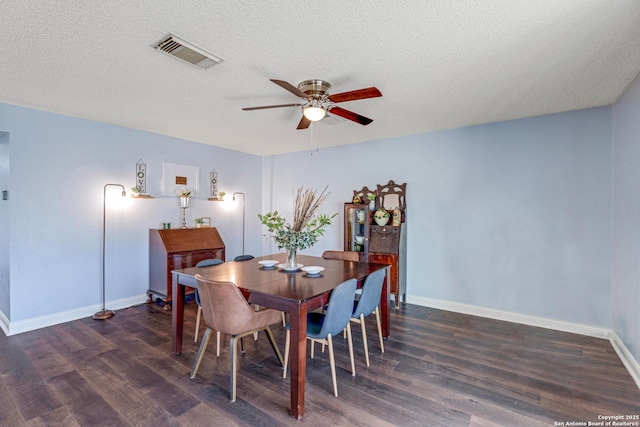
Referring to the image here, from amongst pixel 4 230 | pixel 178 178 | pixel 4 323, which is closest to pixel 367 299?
pixel 178 178

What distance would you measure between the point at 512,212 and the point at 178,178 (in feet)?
15.3

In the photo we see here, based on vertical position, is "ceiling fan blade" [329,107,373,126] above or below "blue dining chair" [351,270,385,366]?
above

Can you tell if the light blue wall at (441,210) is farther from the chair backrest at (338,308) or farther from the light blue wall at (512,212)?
the chair backrest at (338,308)

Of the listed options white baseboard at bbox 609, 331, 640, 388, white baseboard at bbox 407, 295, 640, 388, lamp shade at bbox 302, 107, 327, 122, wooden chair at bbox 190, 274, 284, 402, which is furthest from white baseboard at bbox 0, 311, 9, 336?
white baseboard at bbox 609, 331, 640, 388

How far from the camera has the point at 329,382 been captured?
238cm

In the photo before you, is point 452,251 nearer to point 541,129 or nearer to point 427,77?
point 541,129

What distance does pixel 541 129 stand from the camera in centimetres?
354

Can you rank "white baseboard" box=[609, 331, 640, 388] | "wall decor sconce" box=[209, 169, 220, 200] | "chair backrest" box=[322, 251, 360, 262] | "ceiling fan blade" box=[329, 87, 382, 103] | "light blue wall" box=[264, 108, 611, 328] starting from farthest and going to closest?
"wall decor sconce" box=[209, 169, 220, 200], "chair backrest" box=[322, 251, 360, 262], "light blue wall" box=[264, 108, 611, 328], "white baseboard" box=[609, 331, 640, 388], "ceiling fan blade" box=[329, 87, 382, 103]

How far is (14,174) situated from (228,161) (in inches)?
110

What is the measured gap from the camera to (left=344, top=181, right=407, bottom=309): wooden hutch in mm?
4242

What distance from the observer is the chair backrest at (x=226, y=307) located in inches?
81.7

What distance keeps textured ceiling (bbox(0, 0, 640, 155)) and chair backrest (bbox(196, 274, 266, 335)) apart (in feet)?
5.43

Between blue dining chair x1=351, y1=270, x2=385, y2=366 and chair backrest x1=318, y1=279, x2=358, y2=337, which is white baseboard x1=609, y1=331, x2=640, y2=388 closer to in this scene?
blue dining chair x1=351, y1=270, x2=385, y2=366

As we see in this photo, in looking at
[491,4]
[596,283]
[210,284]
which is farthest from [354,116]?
[596,283]
